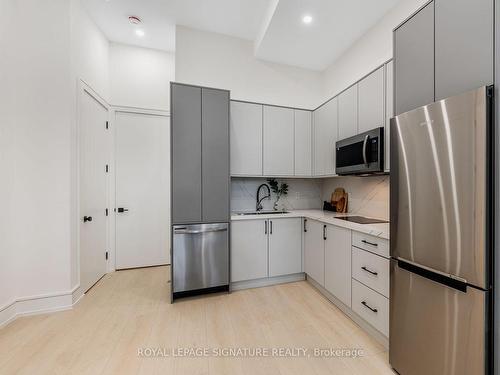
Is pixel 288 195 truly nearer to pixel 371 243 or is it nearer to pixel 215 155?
pixel 215 155

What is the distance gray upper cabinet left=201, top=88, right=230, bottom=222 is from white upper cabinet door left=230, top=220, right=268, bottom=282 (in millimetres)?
269

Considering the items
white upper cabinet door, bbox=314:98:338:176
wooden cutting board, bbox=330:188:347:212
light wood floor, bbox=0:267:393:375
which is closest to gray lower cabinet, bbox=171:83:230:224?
light wood floor, bbox=0:267:393:375

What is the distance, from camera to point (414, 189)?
133cm

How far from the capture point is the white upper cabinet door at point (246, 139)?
2.88 metres

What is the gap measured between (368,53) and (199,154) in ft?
8.09

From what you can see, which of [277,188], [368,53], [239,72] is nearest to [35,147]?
[239,72]

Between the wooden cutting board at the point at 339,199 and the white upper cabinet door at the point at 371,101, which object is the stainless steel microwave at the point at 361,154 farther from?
the wooden cutting board at the point at 339,199

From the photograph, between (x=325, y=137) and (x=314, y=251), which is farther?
(x=325, y=137)

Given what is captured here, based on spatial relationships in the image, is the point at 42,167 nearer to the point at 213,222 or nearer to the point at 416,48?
the point at 213,222

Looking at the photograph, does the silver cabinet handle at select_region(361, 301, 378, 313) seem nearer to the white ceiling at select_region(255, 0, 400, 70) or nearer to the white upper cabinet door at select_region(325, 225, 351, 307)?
the white upper cabinet door at select_region(325, 225, 351, 307)

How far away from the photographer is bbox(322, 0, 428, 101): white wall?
2.30m

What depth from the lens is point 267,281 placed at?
2.85m

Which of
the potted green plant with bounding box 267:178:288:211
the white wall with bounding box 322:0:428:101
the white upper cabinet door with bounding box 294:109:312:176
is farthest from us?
the potted green plant with bounding box 267:178:288:211

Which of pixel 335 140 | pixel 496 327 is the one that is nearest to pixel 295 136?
pixel 335 140
